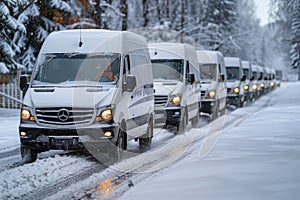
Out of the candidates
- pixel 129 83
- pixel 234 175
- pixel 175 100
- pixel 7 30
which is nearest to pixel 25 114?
pixel 129 83

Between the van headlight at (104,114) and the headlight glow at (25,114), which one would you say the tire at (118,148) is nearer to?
the van headlight at (104,114)

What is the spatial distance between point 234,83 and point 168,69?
12358 millimetres

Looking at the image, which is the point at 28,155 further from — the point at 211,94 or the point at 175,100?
the point at 211,94

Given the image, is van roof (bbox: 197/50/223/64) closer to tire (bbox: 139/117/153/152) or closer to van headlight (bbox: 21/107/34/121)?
tire (bbox: 139/117/153/152)

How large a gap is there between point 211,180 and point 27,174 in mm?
3212

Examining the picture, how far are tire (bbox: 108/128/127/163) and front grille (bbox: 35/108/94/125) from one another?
30.7 inches

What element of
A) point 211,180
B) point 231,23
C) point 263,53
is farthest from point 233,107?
point 263,53

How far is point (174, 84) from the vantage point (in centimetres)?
1571

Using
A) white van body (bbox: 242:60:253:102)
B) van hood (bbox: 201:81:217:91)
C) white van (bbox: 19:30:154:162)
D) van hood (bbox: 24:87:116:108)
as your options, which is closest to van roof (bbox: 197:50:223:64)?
van hood (bbox: 201:81:217:91)

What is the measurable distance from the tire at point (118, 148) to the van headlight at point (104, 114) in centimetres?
55

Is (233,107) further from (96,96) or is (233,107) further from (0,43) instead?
(96,96)

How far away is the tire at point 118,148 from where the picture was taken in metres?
10.1

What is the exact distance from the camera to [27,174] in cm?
885

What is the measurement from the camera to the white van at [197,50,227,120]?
68.5ft
